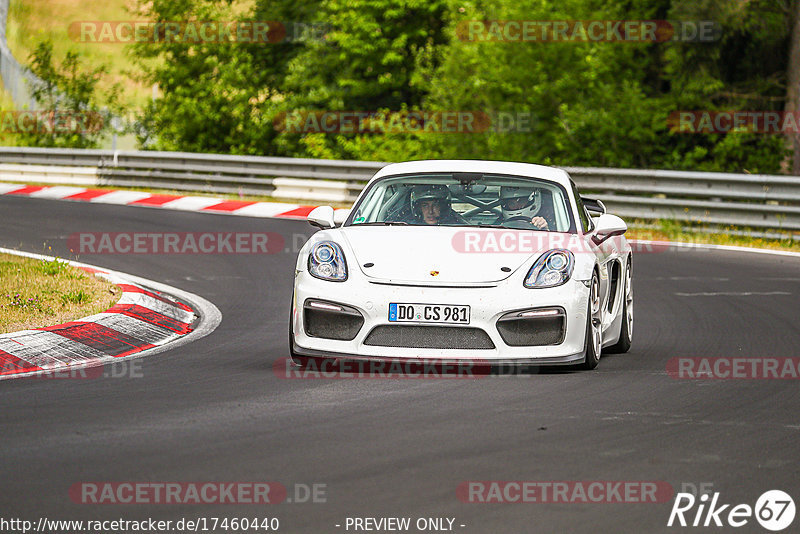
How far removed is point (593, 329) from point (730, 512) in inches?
127

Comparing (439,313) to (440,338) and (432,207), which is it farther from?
(432,207)

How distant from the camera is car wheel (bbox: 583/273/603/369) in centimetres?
791

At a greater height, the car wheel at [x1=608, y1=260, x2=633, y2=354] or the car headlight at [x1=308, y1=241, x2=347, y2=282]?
the car headlight at [x1=308, y1=241, x2=347, y2=282]

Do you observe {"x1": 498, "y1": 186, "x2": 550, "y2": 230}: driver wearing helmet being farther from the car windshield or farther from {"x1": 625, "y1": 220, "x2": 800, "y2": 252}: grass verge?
{"x1": 625, "y1": 220, "x2": 800, "y2": 252}: grass verge

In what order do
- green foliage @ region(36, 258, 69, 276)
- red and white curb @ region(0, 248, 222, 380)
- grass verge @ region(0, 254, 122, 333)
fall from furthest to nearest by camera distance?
green foliage @ region(36, 258, 69, 276) < grass verge @ region(0, 254, 122, 333) < red and white curb @ region(0, 248, 222, 380)

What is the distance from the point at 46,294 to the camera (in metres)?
10.3

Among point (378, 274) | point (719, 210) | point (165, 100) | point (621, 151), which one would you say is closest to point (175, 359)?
point (378, 274)

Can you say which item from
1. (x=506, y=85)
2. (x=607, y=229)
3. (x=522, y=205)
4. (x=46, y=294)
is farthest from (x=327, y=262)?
(x=506, y=85)

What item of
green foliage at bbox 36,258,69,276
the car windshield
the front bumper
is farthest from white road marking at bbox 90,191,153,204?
the front bumper

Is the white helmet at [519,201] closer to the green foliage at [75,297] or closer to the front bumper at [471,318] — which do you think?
the front bumper at [471,318]

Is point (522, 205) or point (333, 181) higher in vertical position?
point (522, 205)

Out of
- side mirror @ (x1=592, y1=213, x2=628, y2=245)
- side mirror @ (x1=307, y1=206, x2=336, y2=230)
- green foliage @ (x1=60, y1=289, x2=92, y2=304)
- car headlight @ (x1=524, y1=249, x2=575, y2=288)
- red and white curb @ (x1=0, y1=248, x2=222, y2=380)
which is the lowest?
red and white curb @ (x1=0, y1=248, x2=222, y2=380)

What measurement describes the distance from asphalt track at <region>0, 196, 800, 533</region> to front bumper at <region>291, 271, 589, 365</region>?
165mm

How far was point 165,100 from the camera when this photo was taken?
129 ft
